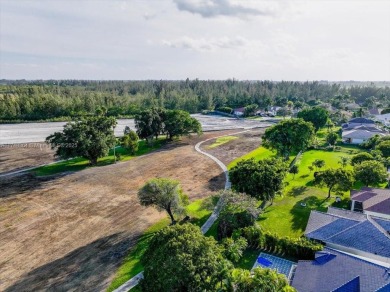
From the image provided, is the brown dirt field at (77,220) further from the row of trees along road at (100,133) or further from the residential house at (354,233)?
the residential house at (354,233)

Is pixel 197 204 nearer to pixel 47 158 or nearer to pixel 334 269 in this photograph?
pixel 334 269

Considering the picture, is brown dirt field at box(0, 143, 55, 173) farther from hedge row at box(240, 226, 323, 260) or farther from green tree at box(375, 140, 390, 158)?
green tree at box(375, 140, 390, 158)

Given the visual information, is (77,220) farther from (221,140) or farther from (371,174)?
(221,140)

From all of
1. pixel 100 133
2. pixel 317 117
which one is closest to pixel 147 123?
pixel 100 133

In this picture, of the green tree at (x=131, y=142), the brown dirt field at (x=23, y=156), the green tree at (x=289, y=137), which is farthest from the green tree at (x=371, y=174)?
the brown dirt field at (x=23, y=156)

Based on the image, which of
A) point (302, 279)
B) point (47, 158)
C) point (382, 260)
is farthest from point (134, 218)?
point (47, 158)
